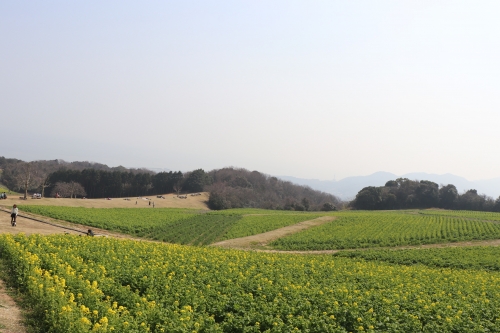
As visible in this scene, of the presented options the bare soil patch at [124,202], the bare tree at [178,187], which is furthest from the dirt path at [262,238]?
the bare tree at [178,187]

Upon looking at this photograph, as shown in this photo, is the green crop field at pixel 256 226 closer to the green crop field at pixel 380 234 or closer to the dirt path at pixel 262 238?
the dirt path at pixel 262 238

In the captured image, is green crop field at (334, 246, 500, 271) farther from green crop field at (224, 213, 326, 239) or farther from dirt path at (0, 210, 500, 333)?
green crop field at (224, 213, 326, 239)

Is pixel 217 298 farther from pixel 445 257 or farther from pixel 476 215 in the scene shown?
pixel 476 215

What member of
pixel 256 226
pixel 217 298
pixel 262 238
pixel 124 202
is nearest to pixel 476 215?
pixel 256 226

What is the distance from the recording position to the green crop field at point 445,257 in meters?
26.9

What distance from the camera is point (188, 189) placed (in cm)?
11225

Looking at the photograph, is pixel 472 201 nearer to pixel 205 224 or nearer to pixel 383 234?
pixel 383 234

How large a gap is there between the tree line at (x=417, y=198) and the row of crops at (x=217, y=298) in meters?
85.7

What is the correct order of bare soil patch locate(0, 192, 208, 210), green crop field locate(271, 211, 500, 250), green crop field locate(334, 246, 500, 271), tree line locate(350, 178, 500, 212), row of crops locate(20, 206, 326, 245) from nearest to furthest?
green crop field locate(334, 246, 500, 271)
green crop field locate(271, 211, 500, 250)
row of crops locate(20, 206, 326, 245)
bare soil patch locate(0, 192, 208, 210)
tree line locate(350, 178, 500, 212)

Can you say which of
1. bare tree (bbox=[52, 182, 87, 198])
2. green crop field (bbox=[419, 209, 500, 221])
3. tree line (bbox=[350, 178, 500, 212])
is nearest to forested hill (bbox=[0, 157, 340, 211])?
bare tree (bbox=[52, 182, 87, 198])

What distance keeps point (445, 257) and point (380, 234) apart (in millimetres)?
12224

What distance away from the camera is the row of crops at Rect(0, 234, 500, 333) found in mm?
9359

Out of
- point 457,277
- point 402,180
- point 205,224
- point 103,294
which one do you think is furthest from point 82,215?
point 402,180

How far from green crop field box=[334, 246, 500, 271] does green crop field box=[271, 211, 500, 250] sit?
520 cm
